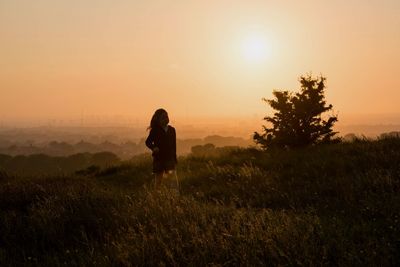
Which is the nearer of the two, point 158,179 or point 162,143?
point 162,143

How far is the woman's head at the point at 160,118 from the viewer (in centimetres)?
1163

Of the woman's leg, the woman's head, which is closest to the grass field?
the woman's leg

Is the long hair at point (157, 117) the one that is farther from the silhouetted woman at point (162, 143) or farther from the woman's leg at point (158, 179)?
the woman's leg at point (158, 179)

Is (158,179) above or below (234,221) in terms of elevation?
above

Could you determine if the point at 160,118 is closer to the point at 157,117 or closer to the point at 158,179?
the point at 157,117

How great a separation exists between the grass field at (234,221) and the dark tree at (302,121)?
10.8 ft

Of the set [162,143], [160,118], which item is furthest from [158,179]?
[160,118]

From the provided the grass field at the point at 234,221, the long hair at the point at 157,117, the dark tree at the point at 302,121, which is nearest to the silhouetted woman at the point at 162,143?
the long hair at the point at 157,117

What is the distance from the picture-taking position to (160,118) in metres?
11.6

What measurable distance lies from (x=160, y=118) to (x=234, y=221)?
5.50 metres

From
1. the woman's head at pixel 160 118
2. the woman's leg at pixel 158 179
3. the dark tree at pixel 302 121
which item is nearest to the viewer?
the woman's head at pixel 160 118

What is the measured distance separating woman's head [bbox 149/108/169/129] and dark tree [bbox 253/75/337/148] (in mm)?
6890

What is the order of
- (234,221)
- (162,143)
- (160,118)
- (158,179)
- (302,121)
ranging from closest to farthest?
(234,221)
(160,118)
(162,143)
(158,179)
(302,121)

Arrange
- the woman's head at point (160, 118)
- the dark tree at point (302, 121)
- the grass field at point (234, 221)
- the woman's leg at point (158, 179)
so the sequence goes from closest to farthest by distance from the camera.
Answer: the grass field at point (234, 221) < the woman's head at point (160, 118) < the woman's leg at point (158, 179) < the dark tree at point (302, 121)
